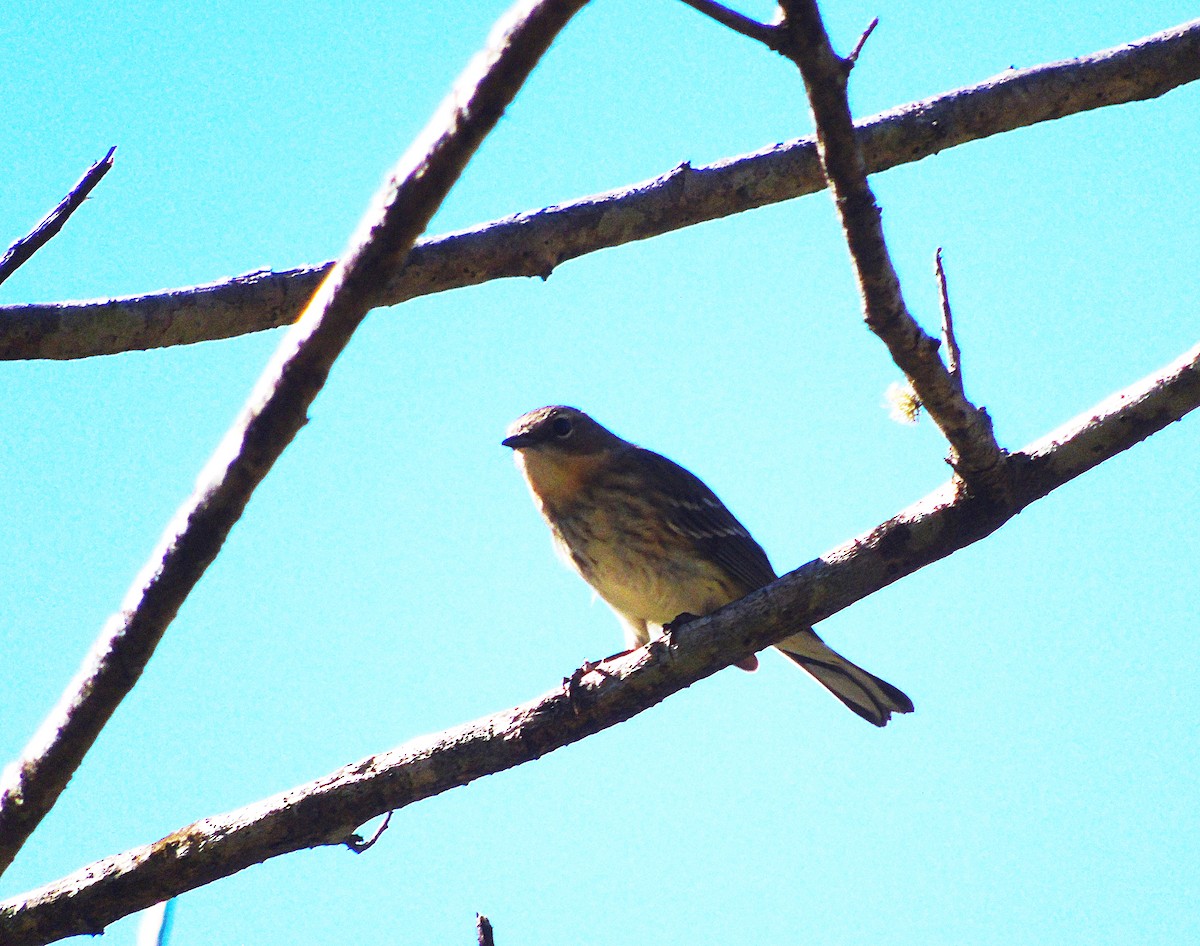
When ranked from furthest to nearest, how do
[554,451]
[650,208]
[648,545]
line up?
1. [554,451]
2. [648,545]
3. [650,208]

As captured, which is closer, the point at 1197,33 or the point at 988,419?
the point at 988,419

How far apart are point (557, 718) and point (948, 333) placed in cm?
200

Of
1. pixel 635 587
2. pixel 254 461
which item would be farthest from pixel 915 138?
pixel 254 461

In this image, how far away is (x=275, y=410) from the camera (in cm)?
315

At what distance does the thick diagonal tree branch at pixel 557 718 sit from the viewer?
4289 millimetres

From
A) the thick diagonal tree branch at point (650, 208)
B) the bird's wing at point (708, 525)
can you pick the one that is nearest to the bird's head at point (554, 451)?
the bird's wing at point (708, 525)

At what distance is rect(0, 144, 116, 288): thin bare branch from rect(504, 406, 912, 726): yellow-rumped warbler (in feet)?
12.7

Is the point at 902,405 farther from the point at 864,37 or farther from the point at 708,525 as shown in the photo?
the point at 708,525

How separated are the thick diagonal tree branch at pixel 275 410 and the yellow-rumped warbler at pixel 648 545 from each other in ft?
13.0

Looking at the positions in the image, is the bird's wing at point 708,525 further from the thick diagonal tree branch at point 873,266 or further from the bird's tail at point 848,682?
the thick diagonal tree branch at point 873,266

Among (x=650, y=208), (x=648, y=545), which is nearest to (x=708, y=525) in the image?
(x=648, y=545)

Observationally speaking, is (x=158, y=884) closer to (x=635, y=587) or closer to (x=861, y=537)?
Result: (x=861, y=537)

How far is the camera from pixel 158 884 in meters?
4.41

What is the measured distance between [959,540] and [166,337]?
11.4 feet
